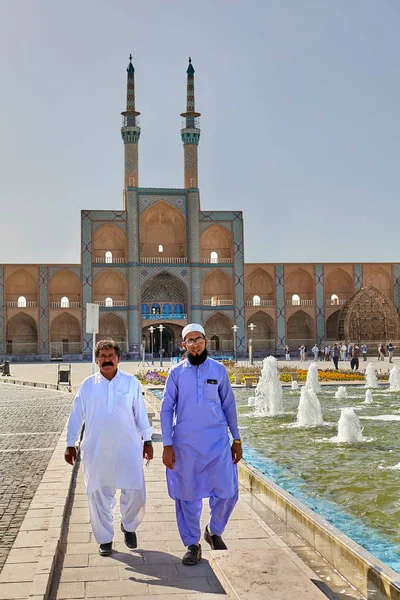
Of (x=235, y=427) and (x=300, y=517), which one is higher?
(x=235, y=427)

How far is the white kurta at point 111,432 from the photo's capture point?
4305mm

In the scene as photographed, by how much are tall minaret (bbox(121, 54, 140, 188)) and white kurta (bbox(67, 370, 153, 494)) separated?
1615 inches

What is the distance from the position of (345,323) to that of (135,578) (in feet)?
131

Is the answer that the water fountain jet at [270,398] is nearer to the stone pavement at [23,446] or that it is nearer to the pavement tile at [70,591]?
the stone pavement at [23,446]

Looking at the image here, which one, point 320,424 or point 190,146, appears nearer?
point 320,424

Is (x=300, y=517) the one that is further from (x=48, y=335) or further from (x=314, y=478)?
(x=48, y=335)

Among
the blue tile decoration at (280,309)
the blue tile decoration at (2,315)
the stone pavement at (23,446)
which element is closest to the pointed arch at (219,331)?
the blue tile decoration at (280,309)

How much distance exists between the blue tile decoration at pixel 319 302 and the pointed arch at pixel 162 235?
9.36 m

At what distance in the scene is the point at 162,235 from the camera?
155 feet

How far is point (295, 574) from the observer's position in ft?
11.2

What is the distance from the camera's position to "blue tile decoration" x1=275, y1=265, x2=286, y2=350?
45.1 metres

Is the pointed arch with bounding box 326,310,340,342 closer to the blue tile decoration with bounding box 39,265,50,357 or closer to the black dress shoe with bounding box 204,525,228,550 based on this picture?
the blue tile decoration with bounding box 39,265,50,357

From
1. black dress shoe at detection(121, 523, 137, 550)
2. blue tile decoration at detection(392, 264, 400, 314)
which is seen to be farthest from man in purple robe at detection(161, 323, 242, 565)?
blue tile decoration at detection(392, 264, 400, 314)

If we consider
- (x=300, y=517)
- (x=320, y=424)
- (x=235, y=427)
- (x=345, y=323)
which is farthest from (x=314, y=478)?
(x=345, y=323)
